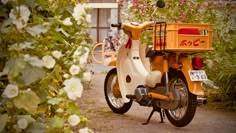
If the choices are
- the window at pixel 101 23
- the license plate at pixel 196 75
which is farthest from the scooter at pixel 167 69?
the window at pixel 101 23

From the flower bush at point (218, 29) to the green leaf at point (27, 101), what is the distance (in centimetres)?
536

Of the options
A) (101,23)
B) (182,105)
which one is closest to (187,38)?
(182,105)

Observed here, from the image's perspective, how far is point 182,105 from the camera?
17.0 feet

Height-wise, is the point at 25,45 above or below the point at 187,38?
above

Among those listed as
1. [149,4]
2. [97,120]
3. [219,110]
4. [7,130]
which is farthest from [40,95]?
[149,4]

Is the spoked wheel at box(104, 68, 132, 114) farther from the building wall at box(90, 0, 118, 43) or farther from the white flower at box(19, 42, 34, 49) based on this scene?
the building wall at box(90, 0, 118, 43)

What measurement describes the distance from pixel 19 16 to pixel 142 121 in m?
4.29

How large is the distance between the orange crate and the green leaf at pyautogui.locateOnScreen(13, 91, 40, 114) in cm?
358

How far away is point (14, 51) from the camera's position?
1.62 m

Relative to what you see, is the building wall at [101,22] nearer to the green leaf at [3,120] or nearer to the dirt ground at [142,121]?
the dirt ground at [142,121]

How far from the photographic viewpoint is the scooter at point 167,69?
16.7ft

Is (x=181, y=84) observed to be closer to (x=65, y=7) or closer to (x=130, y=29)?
(x=130, y=29)

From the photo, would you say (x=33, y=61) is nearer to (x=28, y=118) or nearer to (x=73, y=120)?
(x=28, y=118)

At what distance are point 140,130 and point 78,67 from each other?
3.47m
